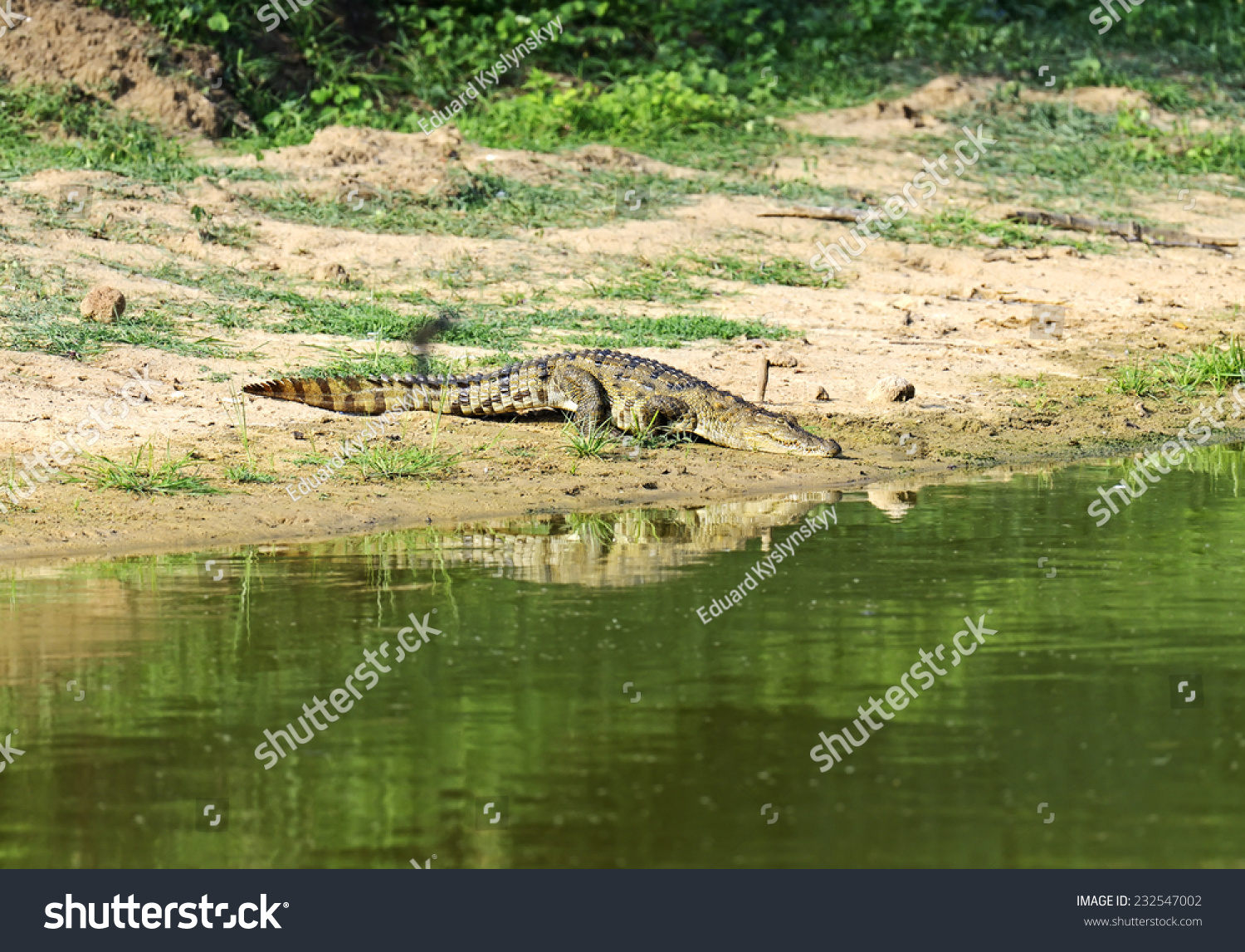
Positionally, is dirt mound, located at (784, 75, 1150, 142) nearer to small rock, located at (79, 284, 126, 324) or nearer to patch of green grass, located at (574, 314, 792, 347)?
patch of green grass, located at (574, 314, 792, 347)

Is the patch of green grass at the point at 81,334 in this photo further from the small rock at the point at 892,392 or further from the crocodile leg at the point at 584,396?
the small rock at the point at 892,392

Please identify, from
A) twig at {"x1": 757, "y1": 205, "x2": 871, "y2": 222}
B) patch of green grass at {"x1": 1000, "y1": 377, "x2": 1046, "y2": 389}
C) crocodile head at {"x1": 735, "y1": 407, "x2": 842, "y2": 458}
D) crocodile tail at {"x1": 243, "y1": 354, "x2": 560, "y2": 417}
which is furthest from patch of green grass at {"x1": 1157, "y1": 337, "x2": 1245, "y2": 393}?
crocodile tail at {"x1": 243, "y1": 354, "x2": 560, "y2": 417}

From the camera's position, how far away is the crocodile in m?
9.38

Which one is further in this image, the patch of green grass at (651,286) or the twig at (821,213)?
the twig at (821,213)

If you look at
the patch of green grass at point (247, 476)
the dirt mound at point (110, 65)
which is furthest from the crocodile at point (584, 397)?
the dirt mound at point (110, 65)

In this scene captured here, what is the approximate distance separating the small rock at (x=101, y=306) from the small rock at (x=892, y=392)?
4.51 m

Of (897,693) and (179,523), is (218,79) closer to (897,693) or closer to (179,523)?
(179,523)

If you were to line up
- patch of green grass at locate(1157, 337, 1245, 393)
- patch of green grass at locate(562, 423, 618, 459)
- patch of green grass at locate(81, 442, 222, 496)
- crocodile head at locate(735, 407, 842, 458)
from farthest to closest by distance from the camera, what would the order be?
patch of green grass at locate(1157, 337, 1245, 393) → crocodile head at locate(735, 407, 842, 458) → patch of green grass at locate(562, 423, 618, 459) → patch of green grass at locate(81, 442, 222, 496)

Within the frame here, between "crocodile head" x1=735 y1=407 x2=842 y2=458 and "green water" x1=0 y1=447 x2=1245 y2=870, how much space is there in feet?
4.98

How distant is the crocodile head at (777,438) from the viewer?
9.22 metres

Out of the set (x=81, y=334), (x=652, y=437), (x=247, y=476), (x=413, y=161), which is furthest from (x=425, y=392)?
(x=413, y=161)

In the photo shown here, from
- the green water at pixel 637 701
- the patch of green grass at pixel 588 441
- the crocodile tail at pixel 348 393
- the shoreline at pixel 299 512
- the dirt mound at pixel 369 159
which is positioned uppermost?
the dirt mound at pixel 369 159
